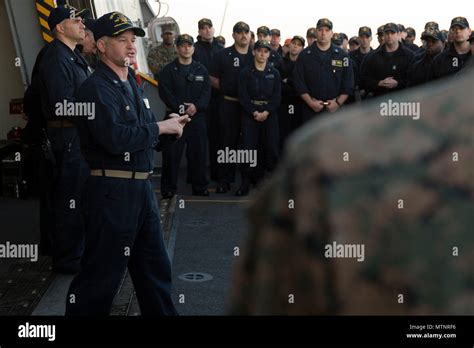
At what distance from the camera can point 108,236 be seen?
11.7 feet

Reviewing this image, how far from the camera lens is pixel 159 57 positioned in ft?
35.8

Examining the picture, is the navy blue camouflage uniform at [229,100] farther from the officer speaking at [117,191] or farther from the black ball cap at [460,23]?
the officer speaking at [117,191]

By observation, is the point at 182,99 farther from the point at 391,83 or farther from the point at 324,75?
the point at 391,83

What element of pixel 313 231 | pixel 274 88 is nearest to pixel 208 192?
pixel 274 88

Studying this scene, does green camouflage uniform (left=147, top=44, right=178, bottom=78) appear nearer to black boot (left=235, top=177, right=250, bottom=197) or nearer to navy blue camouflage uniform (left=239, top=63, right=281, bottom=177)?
navy blue camouflage uniform (left=239, top=63, right=281, bottom=177)

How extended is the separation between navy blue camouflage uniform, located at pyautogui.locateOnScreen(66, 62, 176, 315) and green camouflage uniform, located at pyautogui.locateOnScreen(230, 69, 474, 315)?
116 inches

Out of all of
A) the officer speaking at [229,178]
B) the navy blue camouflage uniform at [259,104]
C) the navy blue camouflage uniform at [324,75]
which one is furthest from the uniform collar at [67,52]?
the navy blue camouflage uniform at [324,75]

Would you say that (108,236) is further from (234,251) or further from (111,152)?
(234,251)

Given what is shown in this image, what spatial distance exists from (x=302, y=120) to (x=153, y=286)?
563 cm

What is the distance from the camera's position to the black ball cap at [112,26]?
3764 mm

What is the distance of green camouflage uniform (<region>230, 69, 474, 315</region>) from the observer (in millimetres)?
647

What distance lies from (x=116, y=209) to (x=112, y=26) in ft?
2.80

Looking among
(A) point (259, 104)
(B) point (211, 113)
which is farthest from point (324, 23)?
(B) point (211, 113)

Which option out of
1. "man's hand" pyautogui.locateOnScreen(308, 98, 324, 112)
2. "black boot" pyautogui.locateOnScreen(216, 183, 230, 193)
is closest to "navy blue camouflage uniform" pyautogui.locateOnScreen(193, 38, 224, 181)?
"black boot" pyautogui.locateOnScreen(216, 183, 230, 193)
